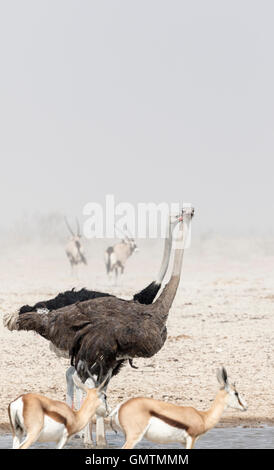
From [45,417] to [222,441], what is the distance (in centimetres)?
228

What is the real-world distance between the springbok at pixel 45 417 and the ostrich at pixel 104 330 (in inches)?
37.8

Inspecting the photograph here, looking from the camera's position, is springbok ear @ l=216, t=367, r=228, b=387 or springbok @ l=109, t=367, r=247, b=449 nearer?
springbok @ l=109, t=367, r=247, b=449

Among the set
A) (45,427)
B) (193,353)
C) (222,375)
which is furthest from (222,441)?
(193,353)

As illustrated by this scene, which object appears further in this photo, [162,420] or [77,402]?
[77,402]

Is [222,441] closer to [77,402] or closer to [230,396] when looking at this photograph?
[77,402]

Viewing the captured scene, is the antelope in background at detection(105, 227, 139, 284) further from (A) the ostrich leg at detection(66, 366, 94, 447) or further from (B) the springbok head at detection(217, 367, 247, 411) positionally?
(B) the springbok head at detection(217, 367, 247, 411)

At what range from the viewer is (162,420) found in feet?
25.0

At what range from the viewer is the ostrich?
30.6 feet

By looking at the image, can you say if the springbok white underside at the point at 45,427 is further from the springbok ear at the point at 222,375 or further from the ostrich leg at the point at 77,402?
the ostrich leg at the point at 77,402

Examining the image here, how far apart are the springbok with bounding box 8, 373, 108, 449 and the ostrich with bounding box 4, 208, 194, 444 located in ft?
3.15

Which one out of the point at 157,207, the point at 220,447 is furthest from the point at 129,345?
the point at 157,207

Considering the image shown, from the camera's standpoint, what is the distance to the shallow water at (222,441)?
29.8 ft

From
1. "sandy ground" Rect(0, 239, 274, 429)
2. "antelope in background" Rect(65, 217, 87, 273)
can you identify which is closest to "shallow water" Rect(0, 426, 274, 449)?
"sandy ground" Rect(0, 239, 274, 429)

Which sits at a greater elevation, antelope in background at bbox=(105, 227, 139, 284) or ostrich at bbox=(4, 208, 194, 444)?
antelope in background at bbox=(105, 227, 139, 284)
